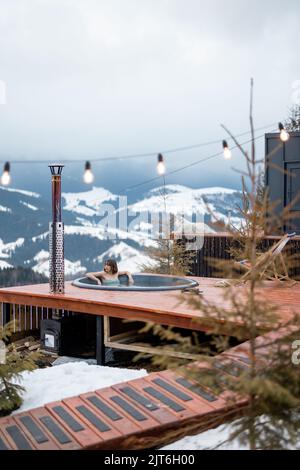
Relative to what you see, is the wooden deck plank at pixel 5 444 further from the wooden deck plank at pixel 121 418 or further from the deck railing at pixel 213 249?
the deck railing at pixel 213 249

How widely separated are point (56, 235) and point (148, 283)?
235 cm

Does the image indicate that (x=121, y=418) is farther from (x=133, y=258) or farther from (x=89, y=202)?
(x=133, y=258)

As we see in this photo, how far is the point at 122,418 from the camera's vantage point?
3.29 m

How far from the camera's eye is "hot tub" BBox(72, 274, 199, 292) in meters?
7.54

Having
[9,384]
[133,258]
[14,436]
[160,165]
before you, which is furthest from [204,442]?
[133,258]

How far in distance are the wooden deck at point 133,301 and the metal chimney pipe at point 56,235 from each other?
0.56 feet

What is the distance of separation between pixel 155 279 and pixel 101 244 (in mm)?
10055

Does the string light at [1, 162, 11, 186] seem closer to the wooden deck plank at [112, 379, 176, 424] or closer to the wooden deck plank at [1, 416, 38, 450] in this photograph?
the wooden deck plank at [112, 379, 176, 424]

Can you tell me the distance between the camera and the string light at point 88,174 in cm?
715

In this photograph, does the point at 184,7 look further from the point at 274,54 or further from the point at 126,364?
the point at 126,364

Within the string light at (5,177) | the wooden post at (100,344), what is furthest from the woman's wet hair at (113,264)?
the string light at (5,177)

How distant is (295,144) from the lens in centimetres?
1212

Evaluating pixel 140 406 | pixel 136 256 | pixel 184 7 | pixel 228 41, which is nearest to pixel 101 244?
pixel 136 256

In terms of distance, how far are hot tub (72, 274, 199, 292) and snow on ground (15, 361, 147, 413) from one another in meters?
2.50
